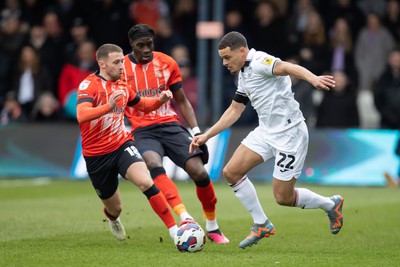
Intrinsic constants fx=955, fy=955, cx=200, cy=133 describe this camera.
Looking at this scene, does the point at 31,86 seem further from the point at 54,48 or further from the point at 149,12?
the point at 149,12

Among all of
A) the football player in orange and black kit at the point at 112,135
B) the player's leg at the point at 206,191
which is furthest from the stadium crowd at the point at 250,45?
the football player in orange and black kit at the point at 112,135

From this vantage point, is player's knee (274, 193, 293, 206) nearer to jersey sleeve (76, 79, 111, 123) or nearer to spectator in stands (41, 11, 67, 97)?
jersey sleeve (76, 79, 111, 123)

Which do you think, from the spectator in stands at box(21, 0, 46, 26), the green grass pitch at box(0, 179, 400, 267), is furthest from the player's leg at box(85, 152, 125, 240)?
the spectator in stands at box(21, 0, 46, 26)

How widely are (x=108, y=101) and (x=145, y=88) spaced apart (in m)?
1.20

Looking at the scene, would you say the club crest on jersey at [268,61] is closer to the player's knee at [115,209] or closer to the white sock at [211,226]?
the white sock at [211,226]

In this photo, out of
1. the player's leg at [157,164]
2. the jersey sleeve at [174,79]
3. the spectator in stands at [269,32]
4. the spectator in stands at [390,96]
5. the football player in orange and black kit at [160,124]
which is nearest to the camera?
the player's leg at [157,164]

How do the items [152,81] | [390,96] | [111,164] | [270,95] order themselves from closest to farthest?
[270,95] < [111,164] < [152,81] < [390,96]

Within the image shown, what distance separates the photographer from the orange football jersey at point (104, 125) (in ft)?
35.2

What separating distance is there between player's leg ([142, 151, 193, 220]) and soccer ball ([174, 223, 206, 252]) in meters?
0.59

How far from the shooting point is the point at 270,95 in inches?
416

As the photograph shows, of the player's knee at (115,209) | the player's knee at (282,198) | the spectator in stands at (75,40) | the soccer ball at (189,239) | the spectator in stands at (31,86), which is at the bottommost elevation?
the spectator in stands at (31,86)

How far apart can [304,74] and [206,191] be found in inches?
96.0

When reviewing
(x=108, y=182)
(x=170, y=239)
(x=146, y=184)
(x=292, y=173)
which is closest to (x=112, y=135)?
(x=108, y=182)

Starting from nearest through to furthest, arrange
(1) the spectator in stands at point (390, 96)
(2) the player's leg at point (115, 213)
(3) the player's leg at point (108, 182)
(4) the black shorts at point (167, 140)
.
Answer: (3) the player's leg at point (108, 182) → (2) the player's leg at point (115, 213) → (4) the black shorts at point (167, 140) → (1) the spectator in stands at point (390, 96)
